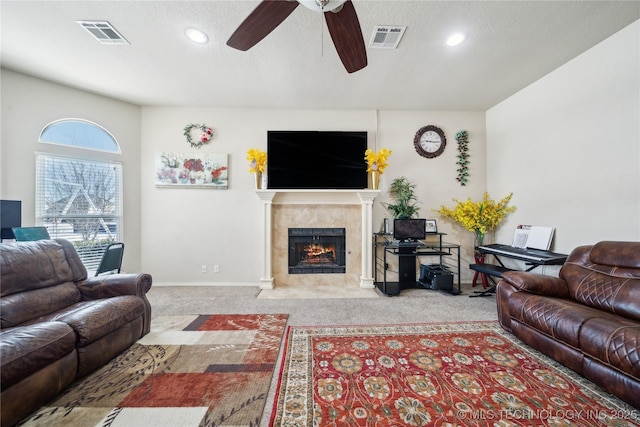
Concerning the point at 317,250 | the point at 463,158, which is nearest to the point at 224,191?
the point at 317,250

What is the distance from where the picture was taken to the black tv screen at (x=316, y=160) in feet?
12.4

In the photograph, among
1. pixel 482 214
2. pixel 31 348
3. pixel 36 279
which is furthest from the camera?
pixel 482 214

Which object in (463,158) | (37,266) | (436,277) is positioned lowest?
(436,277)

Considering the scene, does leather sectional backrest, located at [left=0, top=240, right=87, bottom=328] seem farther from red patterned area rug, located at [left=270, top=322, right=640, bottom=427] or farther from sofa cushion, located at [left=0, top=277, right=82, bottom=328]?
red patterned area rug, located at [left=270, top=322, right=640, bottom=427]

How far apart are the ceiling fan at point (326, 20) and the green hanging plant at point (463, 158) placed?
299cm

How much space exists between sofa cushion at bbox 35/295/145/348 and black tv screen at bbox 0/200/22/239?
132 cm

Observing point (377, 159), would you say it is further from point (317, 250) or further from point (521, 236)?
point (521, 236)

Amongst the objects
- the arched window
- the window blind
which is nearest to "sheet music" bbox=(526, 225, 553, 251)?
the window blind

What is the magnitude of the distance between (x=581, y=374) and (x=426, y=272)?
206cm

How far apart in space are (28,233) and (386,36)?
423 cm

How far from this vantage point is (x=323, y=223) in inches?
156

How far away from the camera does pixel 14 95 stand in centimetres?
281

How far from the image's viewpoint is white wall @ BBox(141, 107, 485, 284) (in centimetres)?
386

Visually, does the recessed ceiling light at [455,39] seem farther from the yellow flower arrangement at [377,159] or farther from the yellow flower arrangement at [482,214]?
the yellow flower arrangement at [482,214]
